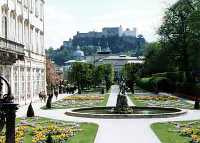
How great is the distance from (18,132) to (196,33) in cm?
4177

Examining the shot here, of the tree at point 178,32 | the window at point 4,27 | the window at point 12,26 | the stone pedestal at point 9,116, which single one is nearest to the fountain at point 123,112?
the window at point 4,27

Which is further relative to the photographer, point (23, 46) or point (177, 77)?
point (177, 77)

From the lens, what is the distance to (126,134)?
2256 centimetres

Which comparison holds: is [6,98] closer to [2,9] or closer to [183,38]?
[2,9]

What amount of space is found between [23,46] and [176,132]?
23249mm

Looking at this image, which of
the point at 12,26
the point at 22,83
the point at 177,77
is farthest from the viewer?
the point at 177,77

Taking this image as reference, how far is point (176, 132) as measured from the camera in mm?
23016

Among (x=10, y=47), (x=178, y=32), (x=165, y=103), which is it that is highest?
(x=178, y=32)

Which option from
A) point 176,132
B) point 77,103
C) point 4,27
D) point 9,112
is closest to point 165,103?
point 77,103

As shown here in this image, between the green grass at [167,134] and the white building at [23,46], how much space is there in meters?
13.8

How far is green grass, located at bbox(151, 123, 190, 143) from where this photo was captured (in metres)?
20.1

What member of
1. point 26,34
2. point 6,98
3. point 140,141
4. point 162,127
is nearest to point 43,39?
point 26,34

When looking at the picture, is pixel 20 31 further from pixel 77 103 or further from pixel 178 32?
pixel 178 32

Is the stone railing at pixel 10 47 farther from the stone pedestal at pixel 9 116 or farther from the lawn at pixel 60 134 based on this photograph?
the stone pedestal at pixel 9 116
